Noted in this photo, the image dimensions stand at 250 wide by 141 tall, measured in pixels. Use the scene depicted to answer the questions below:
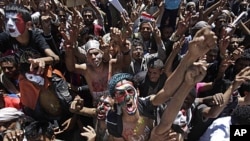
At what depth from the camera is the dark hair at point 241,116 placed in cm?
306

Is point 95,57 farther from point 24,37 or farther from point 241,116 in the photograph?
point 241,116

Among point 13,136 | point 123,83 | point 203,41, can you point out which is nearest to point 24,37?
point 123,83

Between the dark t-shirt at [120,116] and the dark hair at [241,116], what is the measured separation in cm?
61

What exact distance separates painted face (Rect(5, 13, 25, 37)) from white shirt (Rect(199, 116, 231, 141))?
1662 mm

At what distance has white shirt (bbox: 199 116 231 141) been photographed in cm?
346

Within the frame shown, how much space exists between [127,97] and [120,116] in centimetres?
16

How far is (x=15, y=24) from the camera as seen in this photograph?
11.8 feet

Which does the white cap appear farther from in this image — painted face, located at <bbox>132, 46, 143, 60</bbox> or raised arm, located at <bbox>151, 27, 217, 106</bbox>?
raised arm, located at <bbox>151, 27, 217, 106</bbox>

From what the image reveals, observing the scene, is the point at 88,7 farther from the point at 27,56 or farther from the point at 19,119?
the point at 19,119

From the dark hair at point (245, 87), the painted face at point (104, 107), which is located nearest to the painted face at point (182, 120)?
the painted face at point (104, 107)

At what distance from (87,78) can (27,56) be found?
0.61m

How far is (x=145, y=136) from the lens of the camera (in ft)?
9.68

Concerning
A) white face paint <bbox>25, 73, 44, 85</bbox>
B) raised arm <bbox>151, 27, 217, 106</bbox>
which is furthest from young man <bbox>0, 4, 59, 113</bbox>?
raised arm <bbox>151, 27, 217, 106</bbox>

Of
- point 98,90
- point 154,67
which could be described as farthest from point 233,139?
point 98,90
